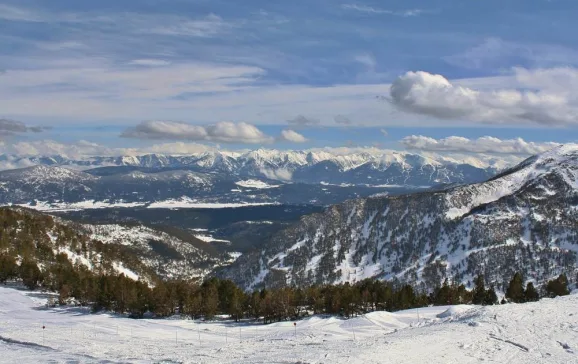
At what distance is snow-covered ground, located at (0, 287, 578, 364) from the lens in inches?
2035

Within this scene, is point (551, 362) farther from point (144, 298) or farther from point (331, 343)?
point (144, 298)

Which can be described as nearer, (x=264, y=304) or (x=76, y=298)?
(x=264, y=304)

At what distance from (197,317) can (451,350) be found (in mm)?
65946

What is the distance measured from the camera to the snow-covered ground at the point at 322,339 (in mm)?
51688

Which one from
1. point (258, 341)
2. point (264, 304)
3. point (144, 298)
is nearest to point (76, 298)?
point (144, 298)

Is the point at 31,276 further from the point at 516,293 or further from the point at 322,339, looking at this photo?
the point at 516,293

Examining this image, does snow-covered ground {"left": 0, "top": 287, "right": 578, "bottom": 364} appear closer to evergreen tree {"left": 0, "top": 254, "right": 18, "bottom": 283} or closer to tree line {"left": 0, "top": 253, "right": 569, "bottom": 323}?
tree line {"left": 0, "top": 253, "right": 569, "bottom": 323}

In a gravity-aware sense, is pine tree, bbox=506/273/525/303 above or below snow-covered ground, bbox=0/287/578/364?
below

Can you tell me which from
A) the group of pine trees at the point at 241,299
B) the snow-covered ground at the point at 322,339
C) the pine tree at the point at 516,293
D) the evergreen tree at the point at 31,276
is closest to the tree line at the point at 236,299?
the group of pine trees at the point at 241,299

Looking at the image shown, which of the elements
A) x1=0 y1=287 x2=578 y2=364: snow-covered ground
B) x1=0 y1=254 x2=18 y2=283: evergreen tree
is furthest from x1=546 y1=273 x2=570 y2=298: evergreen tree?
x1=0 y1=254 x2=18 y2=283: evergreen tree

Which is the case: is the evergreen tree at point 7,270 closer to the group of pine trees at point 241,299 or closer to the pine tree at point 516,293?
the group of pine trees at point 241,299

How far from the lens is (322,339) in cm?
6719

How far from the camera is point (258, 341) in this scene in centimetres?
6894

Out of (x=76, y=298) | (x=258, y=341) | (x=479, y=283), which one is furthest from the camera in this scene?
(x=479, y=283)
